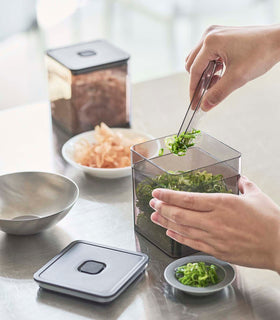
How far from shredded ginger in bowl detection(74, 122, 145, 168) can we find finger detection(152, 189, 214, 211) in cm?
47

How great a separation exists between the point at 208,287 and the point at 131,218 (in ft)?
1.15

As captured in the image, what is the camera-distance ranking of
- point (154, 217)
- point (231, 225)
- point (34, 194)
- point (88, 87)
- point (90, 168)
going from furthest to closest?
point (88, 87) → point (90, 168) → point (34, 194) → point (154, 217) → point (231, 225)

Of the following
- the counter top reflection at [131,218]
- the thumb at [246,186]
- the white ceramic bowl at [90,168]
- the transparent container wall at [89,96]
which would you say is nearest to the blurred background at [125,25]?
the counter top reflection at [131,218]

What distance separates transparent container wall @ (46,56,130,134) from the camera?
1.85m

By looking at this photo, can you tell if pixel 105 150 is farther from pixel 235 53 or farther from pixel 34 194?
pixel 235 53

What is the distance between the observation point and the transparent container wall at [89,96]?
185cm

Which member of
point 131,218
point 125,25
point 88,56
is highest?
point 88,56

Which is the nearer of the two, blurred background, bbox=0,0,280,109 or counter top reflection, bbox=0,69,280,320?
counter top reflection, bbox=0,69,280,320

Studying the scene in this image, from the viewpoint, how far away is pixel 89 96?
73.5 inches

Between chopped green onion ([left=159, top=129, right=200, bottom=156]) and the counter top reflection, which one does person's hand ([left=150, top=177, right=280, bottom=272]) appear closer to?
the counter top reflection

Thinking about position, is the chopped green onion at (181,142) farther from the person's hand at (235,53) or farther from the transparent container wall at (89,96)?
the transparent container wall at (89,96)

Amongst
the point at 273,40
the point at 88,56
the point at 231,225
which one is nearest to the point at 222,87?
the point at 273,40

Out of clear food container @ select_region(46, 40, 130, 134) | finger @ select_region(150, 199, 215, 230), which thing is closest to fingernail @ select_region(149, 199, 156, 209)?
finger @ select_region(150, 199, 215, 230)

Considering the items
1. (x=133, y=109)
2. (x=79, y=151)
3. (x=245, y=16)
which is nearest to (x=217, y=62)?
(x=79, y=151)
